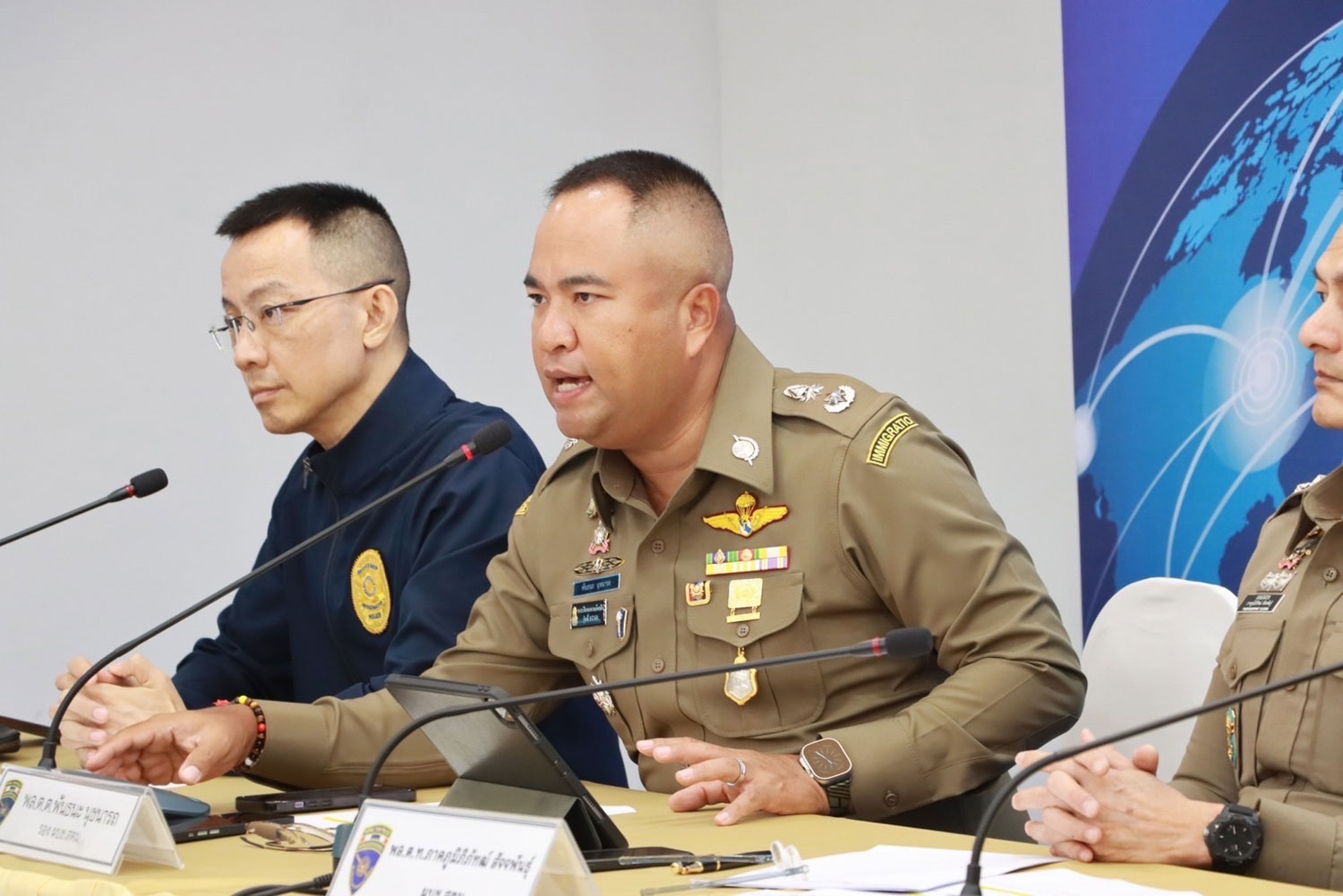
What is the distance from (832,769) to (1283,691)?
0.50m

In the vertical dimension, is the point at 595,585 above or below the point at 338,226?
below

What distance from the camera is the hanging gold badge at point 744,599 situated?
1996 millimetres

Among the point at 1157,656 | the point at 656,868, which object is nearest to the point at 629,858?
the point at 656,868

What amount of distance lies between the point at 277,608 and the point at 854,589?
4.51 ft

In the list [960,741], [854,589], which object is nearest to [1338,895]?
[960,741]

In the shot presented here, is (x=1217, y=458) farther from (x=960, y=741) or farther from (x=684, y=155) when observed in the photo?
(x=684, y=155)

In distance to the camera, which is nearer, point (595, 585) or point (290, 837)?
point (290, 837)

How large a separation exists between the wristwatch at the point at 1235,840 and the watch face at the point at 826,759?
18.6 inches

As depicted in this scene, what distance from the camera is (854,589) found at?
1.99 metres

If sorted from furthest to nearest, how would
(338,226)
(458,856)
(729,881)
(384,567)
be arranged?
(338,226), (384,567), (729,881), (458,856)

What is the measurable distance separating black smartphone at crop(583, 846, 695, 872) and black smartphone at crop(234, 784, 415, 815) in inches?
18.4

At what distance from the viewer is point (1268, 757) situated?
161 centimetres

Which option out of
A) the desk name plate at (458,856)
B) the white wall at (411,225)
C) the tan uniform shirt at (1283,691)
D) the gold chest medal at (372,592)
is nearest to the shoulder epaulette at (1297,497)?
the tan uniform shirt at (1283,691)

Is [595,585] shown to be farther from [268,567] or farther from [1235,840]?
[1235,840]
